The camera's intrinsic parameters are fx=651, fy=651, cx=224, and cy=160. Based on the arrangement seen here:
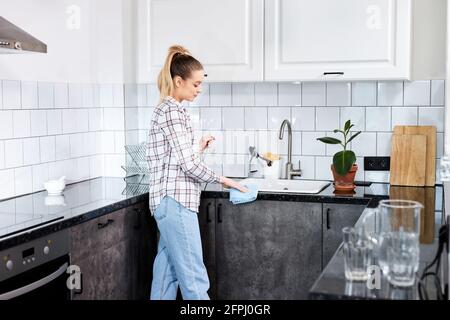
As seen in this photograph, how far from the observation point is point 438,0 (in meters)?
3.54

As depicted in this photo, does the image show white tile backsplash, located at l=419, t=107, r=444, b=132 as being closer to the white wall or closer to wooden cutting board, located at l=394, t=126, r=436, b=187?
wooden cutting board, located at l=394, t=126, r=436, b=187

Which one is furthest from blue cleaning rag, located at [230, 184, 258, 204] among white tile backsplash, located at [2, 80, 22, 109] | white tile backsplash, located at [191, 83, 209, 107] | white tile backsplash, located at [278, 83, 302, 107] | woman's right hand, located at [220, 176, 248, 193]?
white tile backsplash, located at [2, 80, 22, 109]

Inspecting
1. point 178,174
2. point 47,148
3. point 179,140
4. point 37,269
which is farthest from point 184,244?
point 47,148

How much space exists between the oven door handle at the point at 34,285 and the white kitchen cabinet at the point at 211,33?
1.45m

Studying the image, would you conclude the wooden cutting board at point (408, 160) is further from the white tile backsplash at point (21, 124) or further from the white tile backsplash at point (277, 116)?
the white tile backsplash at point (21, 124)

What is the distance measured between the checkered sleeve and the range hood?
69 centimetres

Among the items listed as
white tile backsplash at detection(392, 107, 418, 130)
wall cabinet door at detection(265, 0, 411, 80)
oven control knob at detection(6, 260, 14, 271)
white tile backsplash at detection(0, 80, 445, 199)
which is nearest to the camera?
oven control knob at detection(6, 260, 14, 271)

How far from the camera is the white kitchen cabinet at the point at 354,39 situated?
334cm

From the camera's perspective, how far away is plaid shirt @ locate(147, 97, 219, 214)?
3.14 metres
